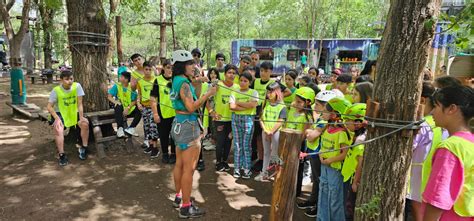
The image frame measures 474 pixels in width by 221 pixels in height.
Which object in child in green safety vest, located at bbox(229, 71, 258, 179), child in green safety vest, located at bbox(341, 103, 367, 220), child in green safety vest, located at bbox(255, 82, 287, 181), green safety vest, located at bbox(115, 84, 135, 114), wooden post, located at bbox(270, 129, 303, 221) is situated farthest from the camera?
green safety vest, located at bbox(115, 84, 135, 114)

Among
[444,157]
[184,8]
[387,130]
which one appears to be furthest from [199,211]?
[184,8]

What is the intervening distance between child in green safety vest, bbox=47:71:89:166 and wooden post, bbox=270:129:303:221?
3600mm

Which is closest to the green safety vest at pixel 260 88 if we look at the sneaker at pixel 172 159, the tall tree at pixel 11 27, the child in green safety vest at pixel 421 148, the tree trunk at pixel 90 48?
the sneaker at pixel 172 159

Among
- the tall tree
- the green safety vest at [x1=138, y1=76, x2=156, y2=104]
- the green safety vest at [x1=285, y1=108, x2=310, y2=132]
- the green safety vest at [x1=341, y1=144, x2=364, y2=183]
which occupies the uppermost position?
the tall tree

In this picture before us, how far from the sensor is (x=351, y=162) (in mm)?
3074

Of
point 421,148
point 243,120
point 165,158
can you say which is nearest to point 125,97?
point 165,158

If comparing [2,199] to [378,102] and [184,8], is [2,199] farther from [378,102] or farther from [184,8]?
[184,8]

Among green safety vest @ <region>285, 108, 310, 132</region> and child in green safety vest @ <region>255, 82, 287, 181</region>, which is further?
child in green safety vest @ <region>255, 82, 287, 181</region>

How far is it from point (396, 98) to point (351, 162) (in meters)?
1.11

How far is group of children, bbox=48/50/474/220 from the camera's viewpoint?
5.78 ft

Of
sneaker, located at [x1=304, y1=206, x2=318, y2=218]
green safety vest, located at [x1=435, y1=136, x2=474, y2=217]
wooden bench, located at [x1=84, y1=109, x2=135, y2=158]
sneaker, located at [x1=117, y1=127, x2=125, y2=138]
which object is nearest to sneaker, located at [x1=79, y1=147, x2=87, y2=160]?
wooden bench, located at [x1=84, y1=109, x2=135, y2=158]

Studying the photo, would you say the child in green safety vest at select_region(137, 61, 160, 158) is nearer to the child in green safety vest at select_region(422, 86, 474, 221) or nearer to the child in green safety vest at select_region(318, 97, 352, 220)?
the child in green safety vest at select_region(318, 97, 352, 220)

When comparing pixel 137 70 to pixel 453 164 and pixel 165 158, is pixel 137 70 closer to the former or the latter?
pixel 165 158

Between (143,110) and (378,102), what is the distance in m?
4.30
